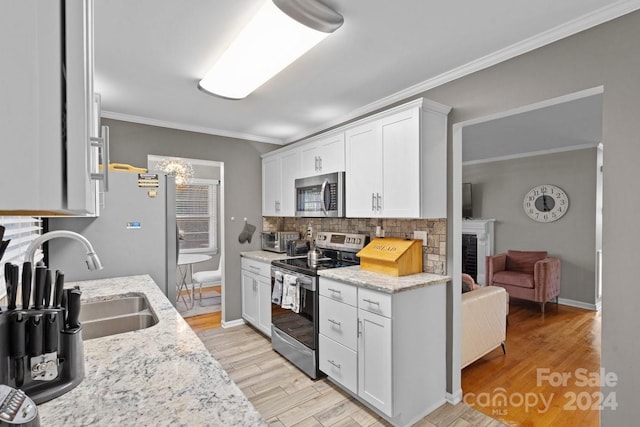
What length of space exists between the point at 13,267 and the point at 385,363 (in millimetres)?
1981

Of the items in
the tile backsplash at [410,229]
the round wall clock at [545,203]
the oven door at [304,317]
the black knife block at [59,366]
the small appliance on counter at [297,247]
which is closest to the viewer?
the black knife block at [59,366]

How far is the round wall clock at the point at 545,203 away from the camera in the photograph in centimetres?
499

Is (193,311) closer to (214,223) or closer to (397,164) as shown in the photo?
(214,223)

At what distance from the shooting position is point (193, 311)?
4672mm

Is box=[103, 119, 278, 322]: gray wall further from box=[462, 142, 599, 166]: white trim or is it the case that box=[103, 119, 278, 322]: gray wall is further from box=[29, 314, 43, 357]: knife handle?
box=[462, 142, 599, 166]: white trim

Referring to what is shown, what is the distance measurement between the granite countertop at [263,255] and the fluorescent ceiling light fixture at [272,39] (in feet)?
6.14

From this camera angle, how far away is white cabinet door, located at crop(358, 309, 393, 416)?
211cm

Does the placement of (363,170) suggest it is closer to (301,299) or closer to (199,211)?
(301,299)

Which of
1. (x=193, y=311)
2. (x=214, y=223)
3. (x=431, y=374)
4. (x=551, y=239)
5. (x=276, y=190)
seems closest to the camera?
(x=431, y=374)

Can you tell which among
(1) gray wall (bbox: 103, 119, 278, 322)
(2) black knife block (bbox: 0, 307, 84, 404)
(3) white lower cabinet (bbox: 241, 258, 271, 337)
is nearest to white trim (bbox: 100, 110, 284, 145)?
(1) gray wall (bbox: 103, 119, 278, 322)

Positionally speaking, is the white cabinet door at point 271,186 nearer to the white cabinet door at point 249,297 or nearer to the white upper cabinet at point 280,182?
the white upper cabinet at point 280,182

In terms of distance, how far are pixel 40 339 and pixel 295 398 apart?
2.04m

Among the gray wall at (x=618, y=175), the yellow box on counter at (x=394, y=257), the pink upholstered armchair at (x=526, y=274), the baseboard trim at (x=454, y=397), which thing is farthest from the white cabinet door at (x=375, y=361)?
the pink upholstered armchair at (x=526, y=274)

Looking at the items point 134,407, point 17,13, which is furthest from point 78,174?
point 134,407
